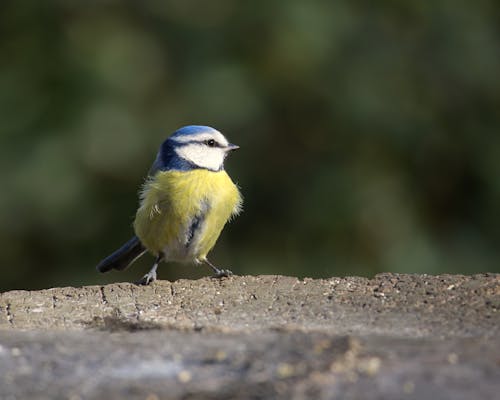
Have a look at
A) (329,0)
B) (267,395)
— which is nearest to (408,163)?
(329,0)

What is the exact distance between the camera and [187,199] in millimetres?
5504

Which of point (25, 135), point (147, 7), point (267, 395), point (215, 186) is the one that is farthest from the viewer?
point (147, 7)

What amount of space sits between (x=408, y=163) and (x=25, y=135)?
3.06 metres

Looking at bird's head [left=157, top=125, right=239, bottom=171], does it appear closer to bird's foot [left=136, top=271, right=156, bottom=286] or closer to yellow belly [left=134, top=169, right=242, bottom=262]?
yellow belly [left=134, top=169, right=242, bottom=262]

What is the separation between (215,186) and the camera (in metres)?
5.60

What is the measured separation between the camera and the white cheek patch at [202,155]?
5.76m

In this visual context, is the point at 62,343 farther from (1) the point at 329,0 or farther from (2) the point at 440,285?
(1) the point at 329,0

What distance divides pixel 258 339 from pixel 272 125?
528cm

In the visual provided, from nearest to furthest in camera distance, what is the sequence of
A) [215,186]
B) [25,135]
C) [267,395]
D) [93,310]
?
[267,395], [93,310], [215,186], [25,135]

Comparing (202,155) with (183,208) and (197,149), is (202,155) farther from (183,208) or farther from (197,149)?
(183,208)

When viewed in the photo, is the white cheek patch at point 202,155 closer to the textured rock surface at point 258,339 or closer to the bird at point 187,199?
the bird at point 187,199

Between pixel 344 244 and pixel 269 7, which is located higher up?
pixel 269 7

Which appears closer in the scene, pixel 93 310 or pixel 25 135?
pixel 93 310

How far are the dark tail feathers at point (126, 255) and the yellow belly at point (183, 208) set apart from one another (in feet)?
1.62
